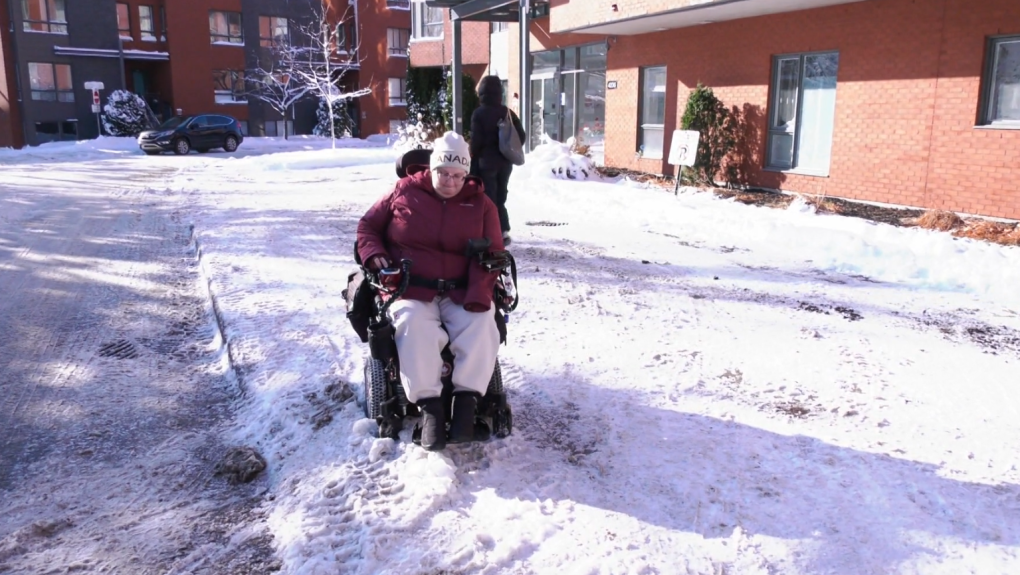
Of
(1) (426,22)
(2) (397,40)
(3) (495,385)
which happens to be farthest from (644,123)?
(2) (397,40)

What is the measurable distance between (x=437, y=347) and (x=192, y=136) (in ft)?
98.4

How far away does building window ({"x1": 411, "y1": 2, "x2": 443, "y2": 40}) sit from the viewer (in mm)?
Result: 31297

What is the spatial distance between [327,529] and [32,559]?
113 centimetres

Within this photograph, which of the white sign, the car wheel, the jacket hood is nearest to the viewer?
the jacket hood

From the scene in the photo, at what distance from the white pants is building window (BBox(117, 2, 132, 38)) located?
43.2 metres

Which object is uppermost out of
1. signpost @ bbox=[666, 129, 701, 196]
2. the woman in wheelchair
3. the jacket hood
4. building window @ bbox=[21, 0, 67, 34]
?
building window @ bbox=[21, 0, 67, 34]

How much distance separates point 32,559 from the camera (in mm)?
3084

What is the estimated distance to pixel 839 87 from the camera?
12469mm

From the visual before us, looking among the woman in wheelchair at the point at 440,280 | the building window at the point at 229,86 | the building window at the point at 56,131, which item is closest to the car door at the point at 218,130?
the building window at the point at 56,131

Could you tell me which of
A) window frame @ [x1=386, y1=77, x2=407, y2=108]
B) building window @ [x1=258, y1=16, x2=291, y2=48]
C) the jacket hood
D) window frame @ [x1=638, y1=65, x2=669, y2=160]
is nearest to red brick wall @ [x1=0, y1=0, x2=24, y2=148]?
building window @ [x1=258, y1=16, x2=291, y2=48]

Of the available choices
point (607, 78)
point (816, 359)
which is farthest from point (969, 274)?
point (607, 78)

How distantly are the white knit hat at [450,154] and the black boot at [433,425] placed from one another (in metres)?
1.12

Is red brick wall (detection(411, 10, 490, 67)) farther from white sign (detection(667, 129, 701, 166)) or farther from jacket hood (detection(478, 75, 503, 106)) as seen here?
jacket hood (detection(478, 75, 503, 106))

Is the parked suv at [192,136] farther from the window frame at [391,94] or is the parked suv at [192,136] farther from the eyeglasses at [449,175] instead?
the eyeglasses at [449,175]
